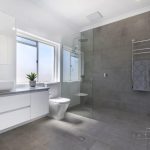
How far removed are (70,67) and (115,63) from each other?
122cm

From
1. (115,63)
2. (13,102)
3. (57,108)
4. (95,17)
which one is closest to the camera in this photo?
(13,102)

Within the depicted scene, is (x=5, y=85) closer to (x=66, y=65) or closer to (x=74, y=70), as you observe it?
(x=66, y=65)

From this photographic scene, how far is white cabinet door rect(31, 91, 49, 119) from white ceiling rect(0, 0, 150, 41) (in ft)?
4.38

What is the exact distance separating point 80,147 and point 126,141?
0.69 m

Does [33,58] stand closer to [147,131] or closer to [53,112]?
[53,112]

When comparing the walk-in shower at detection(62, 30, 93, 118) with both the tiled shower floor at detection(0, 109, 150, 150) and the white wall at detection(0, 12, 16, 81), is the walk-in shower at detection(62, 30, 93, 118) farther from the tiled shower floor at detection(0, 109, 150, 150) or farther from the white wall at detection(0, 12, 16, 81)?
the white wall at detection(0, 12, 16, 81)

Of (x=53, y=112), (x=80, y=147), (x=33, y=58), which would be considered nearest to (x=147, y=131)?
(x=80, y=147)

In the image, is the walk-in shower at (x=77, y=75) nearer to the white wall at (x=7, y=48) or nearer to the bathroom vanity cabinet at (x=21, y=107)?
the bathroom vanity cabinet at (x=21, y=107)

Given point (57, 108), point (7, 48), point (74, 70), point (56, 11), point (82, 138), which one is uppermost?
point (56, 11)

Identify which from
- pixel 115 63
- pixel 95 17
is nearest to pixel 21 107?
pixel 115 63

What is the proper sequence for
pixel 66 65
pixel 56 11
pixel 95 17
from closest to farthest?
pixel 56 11
pixel 95 17
pixel 66 65

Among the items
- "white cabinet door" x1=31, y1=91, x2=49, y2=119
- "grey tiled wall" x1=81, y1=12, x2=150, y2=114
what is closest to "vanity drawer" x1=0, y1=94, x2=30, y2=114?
"white cabinet door" x1=31, y1=91, x2=49, y2=119

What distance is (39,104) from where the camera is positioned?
2.11 m

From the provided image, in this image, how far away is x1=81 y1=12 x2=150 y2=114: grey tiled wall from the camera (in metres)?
2.70
